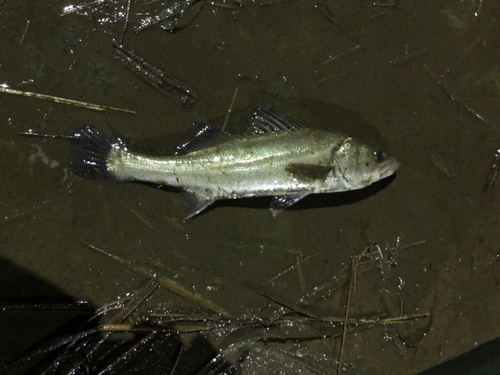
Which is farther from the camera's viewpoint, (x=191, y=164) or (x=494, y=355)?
(x=494, y=355)

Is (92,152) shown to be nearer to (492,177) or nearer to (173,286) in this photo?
(173,286)

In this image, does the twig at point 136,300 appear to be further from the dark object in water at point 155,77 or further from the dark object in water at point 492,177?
the dark object in water at point 492,177

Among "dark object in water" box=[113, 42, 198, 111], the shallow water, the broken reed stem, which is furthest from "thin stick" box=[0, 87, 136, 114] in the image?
the broken reed stem

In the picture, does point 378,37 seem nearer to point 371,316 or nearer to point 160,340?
point 371,316

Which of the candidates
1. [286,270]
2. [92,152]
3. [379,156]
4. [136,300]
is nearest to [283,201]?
[286,270]

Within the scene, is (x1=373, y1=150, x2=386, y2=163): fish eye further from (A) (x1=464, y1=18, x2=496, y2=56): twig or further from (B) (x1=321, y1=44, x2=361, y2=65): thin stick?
(A) (x1=464, y1=18, x2=496, y2=56): twig

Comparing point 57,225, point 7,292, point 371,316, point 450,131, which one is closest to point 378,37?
point 450,131
